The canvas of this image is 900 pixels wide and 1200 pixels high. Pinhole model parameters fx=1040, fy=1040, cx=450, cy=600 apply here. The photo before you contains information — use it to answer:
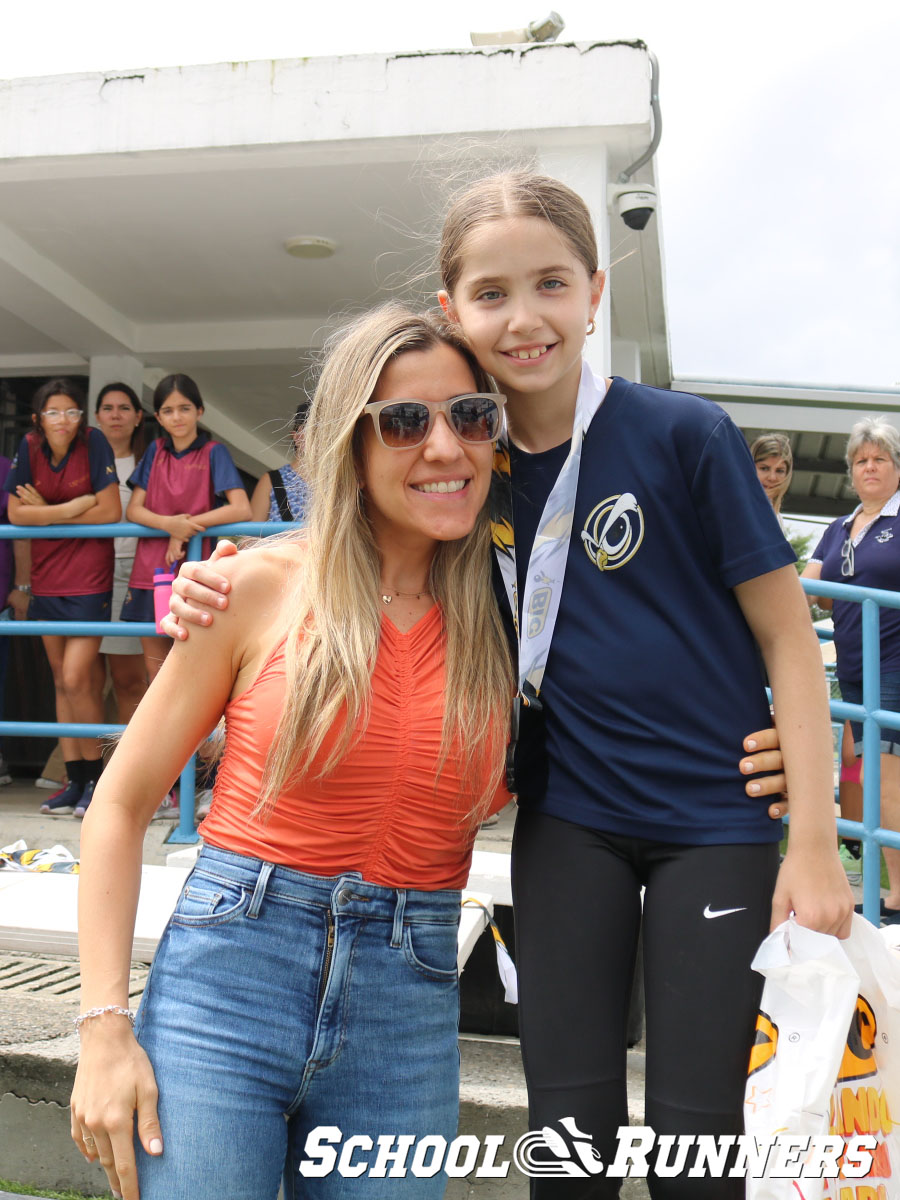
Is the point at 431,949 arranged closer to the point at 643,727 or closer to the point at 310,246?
the point at 643,727

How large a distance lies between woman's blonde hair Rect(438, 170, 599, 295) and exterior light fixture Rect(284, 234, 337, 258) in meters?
4.69

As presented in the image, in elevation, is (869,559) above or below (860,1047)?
above

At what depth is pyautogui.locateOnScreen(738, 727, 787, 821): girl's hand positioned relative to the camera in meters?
1.70

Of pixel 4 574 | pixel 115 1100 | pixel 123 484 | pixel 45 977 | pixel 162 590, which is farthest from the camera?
pixel 123 484

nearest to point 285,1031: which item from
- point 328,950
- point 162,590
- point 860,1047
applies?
point 328,950

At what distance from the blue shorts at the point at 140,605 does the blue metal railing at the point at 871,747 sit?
11.0ft

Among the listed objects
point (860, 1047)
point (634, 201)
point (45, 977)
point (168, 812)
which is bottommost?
point (45, 977)

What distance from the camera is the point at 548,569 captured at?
1799 millimetres

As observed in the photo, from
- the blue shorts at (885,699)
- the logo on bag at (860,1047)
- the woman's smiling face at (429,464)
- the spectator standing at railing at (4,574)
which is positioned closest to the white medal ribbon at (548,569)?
the woman's smiling face at (429,464)

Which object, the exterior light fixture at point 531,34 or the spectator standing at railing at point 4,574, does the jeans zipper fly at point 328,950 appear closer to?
the exterior light fixture at point 531,34

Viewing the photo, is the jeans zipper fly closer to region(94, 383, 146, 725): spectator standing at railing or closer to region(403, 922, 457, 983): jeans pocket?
region(403, 922, 457, 983): jeans pocket

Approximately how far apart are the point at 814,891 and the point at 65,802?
4.54 meters

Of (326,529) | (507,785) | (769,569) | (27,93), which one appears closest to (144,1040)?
(507,785)

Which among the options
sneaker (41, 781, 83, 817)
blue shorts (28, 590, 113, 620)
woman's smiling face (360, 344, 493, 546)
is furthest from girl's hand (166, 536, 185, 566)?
woman's smiling face (360, 344, 493, 546)
